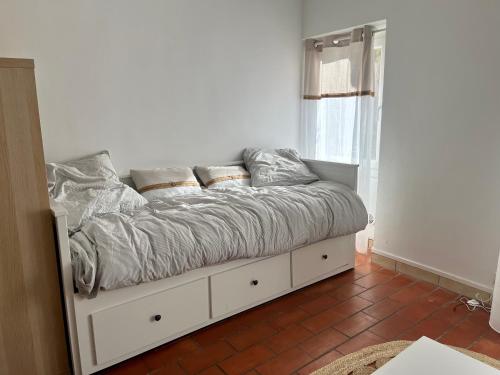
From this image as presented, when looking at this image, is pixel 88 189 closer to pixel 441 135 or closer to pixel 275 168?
pixel 275 168

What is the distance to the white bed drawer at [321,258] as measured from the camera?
98.5 inches

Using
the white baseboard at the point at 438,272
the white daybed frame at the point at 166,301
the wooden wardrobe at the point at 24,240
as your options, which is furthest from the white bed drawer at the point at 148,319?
the white baseboard at the point at 438,272

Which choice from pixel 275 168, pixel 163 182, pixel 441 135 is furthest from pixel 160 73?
pixel 441 135

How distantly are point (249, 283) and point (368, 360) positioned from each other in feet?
2.49

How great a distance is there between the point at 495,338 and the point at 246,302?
1.36m

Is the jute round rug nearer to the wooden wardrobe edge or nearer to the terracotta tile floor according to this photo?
the terracotta tile floor

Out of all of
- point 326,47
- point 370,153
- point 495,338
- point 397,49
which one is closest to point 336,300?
point 495,338

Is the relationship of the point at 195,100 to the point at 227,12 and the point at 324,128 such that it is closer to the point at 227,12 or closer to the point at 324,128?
the point at 227,12

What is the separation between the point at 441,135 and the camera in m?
2.55

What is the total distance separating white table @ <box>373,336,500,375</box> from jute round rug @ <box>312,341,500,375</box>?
1.70 ft

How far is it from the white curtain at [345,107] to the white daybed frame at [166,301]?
0.86m

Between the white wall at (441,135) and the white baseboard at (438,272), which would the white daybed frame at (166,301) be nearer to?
Result: the white baseboard at (438,272)

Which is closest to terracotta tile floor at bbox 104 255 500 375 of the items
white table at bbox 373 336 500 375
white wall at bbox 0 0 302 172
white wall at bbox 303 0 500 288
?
white wall at bbox 303 0 500 288

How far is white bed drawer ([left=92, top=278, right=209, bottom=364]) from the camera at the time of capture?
5.74 feet
